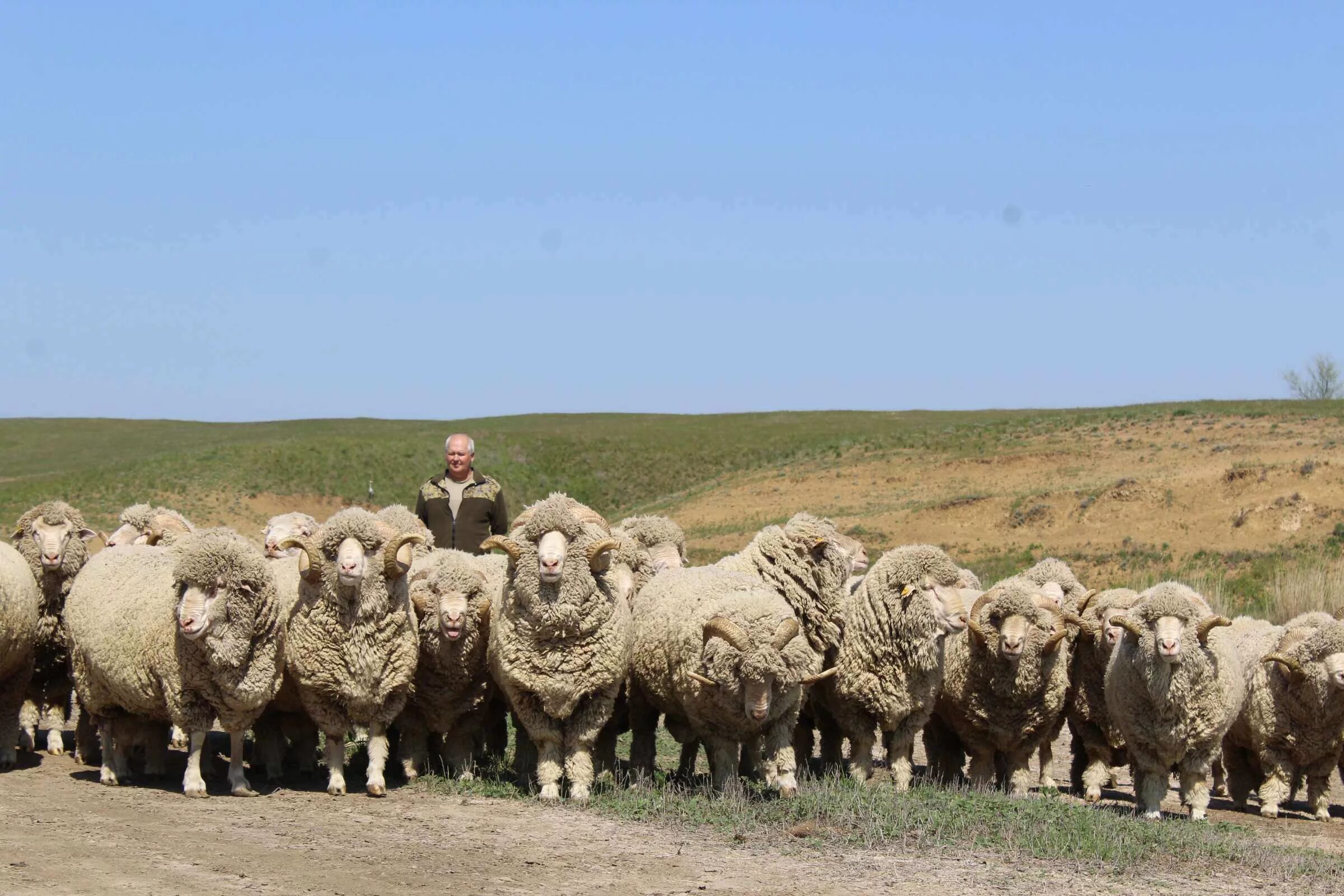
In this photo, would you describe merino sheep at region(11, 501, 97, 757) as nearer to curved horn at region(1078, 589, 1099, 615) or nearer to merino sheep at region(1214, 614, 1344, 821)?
curved horn at region(1078, 589, 1099, 615)

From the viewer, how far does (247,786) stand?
36.9 feet

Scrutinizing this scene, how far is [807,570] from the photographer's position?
12.9 meters

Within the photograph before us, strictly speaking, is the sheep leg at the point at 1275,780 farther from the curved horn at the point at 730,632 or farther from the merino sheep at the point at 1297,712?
the curved horn at the point at 730,632

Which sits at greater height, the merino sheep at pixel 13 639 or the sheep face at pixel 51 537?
the sheep face at pixel 51 537

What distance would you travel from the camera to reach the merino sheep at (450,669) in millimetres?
11969

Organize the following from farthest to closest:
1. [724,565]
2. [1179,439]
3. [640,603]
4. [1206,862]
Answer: [1179,439]
[724,565]
[640,603]
[1206,862]

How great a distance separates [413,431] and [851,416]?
1046 inches

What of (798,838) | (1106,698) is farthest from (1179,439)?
(798,838)

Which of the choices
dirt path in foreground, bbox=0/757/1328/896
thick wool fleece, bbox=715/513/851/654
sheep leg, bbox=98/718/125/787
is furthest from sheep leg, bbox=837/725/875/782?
sheep leg, bbox=98/718/125/787

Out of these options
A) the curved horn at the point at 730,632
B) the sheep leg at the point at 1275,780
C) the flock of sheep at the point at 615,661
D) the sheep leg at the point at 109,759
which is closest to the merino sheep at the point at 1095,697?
the flock of sheep at the point at 615,661

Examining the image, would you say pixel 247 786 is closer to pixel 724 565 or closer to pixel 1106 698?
pixel 724 565

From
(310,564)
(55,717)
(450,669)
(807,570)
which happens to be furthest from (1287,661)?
(55,717)

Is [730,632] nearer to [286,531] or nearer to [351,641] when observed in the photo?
[351,641]

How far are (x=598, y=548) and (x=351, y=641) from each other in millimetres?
1999
